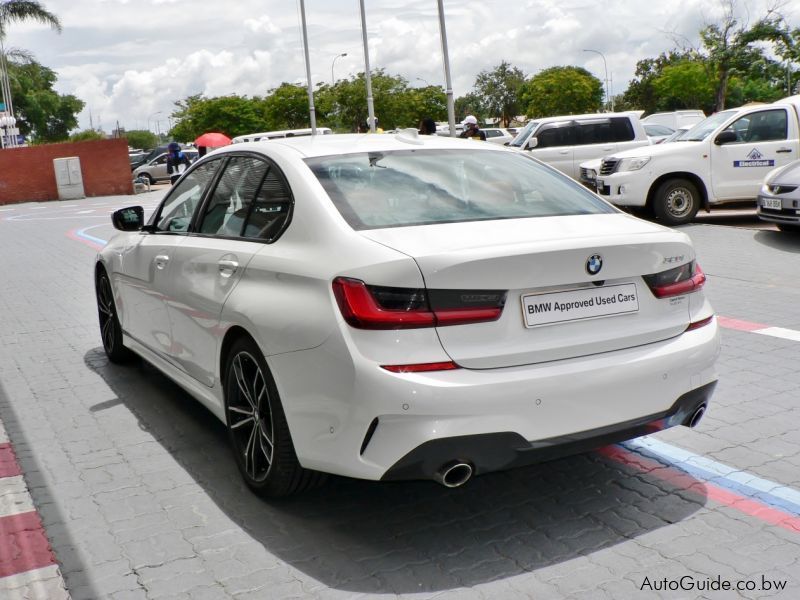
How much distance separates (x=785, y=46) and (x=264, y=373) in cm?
5127

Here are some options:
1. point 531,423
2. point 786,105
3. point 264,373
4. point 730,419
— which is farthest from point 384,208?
point 786,105

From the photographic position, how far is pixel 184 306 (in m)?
4.55

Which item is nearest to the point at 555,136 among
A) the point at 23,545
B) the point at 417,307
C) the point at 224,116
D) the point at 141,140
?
the point at 417,307

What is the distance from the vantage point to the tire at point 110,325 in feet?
21.0

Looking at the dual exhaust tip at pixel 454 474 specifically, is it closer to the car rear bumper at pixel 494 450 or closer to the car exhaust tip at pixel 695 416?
the car rear bumper at pixel 494 450

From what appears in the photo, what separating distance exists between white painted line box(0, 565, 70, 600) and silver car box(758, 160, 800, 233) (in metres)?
10.4

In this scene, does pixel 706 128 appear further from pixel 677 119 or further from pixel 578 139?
pixel 677 119

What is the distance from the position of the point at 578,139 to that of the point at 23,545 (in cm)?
1670

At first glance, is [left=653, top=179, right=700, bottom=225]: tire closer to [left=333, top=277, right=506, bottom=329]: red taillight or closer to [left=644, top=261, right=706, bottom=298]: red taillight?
[left=644, top=261, right=706, bottom=298]: red taillight

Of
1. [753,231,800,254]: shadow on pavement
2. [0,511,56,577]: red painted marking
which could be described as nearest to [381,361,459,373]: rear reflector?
[0,511,56,577]: red painted marking

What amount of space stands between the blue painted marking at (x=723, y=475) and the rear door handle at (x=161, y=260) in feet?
8.46

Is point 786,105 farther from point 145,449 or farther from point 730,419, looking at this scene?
point 145,449

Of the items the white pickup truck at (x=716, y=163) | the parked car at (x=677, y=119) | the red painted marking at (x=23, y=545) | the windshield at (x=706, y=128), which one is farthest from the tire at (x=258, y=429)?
the parked car at (x=677, y=119)

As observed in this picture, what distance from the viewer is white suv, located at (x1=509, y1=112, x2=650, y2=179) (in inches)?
738
